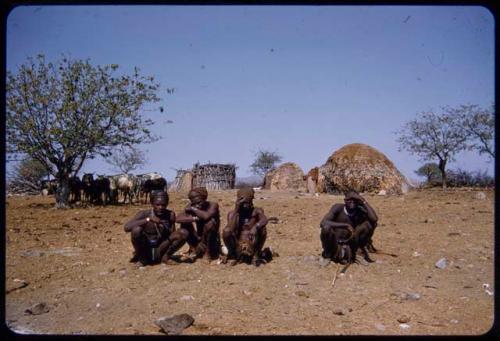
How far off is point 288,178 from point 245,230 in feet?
71.3

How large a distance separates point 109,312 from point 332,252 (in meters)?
3.57

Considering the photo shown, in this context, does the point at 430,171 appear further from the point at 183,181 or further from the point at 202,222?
the point at 202,222

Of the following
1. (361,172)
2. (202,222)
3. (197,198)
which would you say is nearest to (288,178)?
(361,172)

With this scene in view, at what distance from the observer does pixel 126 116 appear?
64.0 feet

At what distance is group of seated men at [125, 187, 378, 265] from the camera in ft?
24.9

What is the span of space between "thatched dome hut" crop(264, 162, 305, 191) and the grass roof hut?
2.79 m

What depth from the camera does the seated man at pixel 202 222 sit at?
25.6 ft

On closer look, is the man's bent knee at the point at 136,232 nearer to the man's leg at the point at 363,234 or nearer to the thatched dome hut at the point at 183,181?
the man's leg at the point at 363,234

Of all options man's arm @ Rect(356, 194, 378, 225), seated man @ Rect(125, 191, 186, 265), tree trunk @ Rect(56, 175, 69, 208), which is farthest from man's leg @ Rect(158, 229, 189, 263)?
tree trunk @ Rect(56, 175, 69, 208)

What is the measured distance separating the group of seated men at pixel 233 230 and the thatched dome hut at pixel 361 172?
1665 cm

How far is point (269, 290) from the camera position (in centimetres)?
646

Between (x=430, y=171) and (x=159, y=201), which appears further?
(x=430, y=171)

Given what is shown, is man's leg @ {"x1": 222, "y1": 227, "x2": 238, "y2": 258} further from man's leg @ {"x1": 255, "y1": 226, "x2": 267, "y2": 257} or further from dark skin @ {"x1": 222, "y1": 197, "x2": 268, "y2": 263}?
man's leg @ {"x1": 255, "y1": 226, "x2": 267, "y2": 257}

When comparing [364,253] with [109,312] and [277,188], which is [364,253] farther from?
[277,188]
